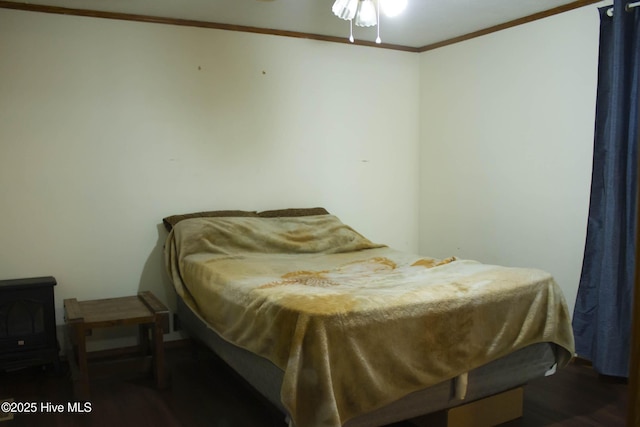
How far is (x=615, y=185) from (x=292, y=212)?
6.66 feet

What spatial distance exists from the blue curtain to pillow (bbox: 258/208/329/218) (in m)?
1.80

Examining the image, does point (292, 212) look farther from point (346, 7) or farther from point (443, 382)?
point (443, 382)

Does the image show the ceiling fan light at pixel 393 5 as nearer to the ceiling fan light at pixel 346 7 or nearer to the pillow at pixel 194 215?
the ceiling fan light at pixel 346 7

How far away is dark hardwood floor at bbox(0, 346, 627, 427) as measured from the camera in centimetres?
262

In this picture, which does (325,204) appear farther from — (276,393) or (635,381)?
(635,381)

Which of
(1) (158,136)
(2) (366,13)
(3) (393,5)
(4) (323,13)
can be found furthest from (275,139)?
(3) (393,5)

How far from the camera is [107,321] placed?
2.93 meters

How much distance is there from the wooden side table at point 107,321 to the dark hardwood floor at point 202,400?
0.09 metres

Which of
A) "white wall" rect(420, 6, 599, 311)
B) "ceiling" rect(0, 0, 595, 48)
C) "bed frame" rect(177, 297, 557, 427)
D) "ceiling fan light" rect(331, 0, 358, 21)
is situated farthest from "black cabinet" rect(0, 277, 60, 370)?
"white wall" rect(420, 6, 599, 311)

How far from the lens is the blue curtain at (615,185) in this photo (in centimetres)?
298

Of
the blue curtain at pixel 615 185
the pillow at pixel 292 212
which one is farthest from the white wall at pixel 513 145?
the pillow at pixel 292 212

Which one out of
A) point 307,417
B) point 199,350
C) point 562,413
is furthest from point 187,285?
point 562,413

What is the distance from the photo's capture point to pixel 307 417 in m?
2.02

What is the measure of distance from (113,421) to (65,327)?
105 cm
